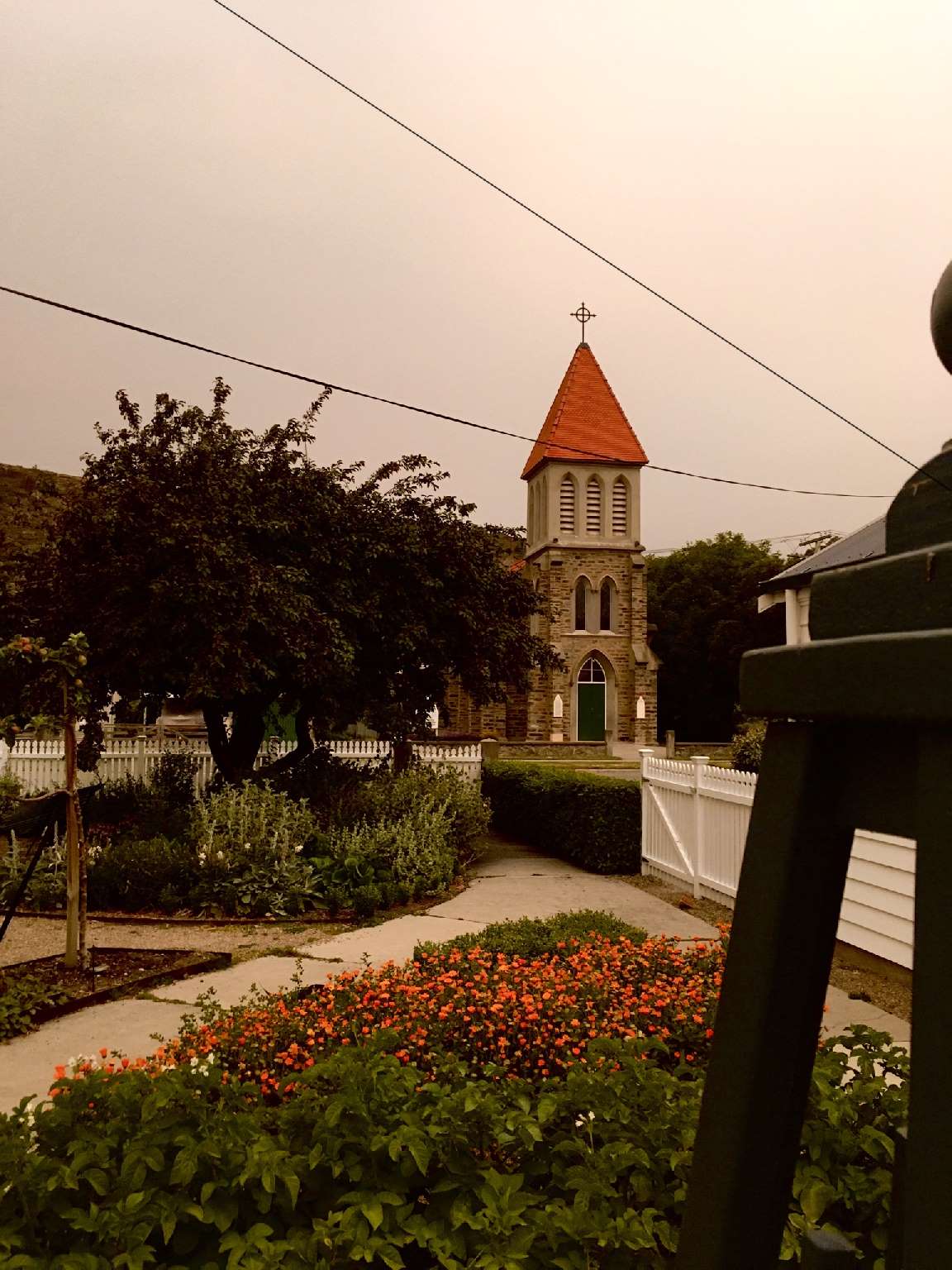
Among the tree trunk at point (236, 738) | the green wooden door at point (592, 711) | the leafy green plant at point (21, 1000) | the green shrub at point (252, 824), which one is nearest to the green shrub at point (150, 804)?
the tree trunk at point (236, 738)

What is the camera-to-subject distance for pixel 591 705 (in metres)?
43.5

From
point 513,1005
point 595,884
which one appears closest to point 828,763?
point 513,1005

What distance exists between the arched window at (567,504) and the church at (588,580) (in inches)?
1.5

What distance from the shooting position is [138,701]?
→ 39.7 ft

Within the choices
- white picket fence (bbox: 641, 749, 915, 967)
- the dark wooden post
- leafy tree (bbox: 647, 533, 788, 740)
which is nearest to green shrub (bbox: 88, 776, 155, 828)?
white picket fence (bbox: 641, 749, 915, 967)

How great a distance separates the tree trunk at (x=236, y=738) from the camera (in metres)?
12.8

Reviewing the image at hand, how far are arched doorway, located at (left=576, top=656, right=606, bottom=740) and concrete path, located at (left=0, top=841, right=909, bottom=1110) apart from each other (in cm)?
3157

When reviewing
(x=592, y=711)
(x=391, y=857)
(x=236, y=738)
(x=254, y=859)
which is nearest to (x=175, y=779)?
(x=236, y=738)

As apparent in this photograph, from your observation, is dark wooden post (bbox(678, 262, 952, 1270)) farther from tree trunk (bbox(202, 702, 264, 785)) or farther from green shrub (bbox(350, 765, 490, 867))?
tree trunk (bbox(202, 702, 264, 785))

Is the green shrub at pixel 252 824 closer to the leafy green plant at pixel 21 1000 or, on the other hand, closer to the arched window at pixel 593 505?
the leafy green plant at pixel 21 1000

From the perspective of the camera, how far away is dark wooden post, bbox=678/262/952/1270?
975 mm

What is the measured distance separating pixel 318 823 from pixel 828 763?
32.2 ft

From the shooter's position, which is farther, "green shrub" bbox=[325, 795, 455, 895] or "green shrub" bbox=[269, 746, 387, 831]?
"green shrub" bbox=[269, 746, 387, 831]

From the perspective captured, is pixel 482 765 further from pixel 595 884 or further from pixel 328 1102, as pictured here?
pixel 328 1102
